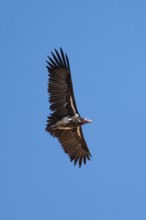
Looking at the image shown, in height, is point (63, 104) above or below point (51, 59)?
below

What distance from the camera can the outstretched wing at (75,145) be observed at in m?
27.0

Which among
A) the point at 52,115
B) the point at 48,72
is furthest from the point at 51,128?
the point at 48,72

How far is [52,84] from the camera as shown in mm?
25516

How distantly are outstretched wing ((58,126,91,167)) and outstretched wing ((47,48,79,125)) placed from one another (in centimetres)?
125

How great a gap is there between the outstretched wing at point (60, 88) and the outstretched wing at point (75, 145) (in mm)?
1252

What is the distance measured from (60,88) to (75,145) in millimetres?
2942

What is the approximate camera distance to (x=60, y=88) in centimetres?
2567

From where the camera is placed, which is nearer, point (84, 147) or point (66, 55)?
point (66, 55)

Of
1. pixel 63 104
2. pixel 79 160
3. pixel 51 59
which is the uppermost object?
pixel 51 59

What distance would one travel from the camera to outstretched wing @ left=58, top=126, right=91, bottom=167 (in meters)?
27.0

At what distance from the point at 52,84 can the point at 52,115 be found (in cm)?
118

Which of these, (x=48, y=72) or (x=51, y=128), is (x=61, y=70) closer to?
(x=48, y=72)

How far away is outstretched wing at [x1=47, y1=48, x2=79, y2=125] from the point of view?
83.7 ft

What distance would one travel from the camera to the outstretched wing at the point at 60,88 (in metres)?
25.5
